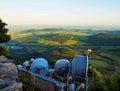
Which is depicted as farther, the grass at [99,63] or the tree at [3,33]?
the grass at [99,63]

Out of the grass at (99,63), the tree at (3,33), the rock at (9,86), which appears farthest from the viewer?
the grass at (99,63)

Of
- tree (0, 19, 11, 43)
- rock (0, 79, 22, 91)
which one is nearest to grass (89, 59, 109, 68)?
tree (0, 19, 11, 43)

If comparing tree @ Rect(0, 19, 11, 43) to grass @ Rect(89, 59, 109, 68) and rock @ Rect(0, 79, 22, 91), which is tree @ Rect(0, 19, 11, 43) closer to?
rock @ Rect(0, 79, 22, 91)

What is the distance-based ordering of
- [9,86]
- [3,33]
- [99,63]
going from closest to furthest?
[9,86] < [3,33] < [99,63]

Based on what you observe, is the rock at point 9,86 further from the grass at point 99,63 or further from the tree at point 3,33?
the grass at point 99,63

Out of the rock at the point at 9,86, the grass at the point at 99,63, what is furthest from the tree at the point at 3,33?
the grass at the point at 99,63

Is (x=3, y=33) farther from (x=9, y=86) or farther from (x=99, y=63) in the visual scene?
(x=99, y=63)

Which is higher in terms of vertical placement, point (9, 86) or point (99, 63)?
point (9, 86)

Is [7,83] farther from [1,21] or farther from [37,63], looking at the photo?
[1,21]

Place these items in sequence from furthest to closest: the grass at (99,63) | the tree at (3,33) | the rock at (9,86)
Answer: the grass at (99,63)
the tree at (3,33)
the rock at (9,86)

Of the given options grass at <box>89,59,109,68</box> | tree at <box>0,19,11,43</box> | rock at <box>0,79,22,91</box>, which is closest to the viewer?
rock at <box>0,79,22,91</box>

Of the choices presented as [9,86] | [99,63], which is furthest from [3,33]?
[99,63]
